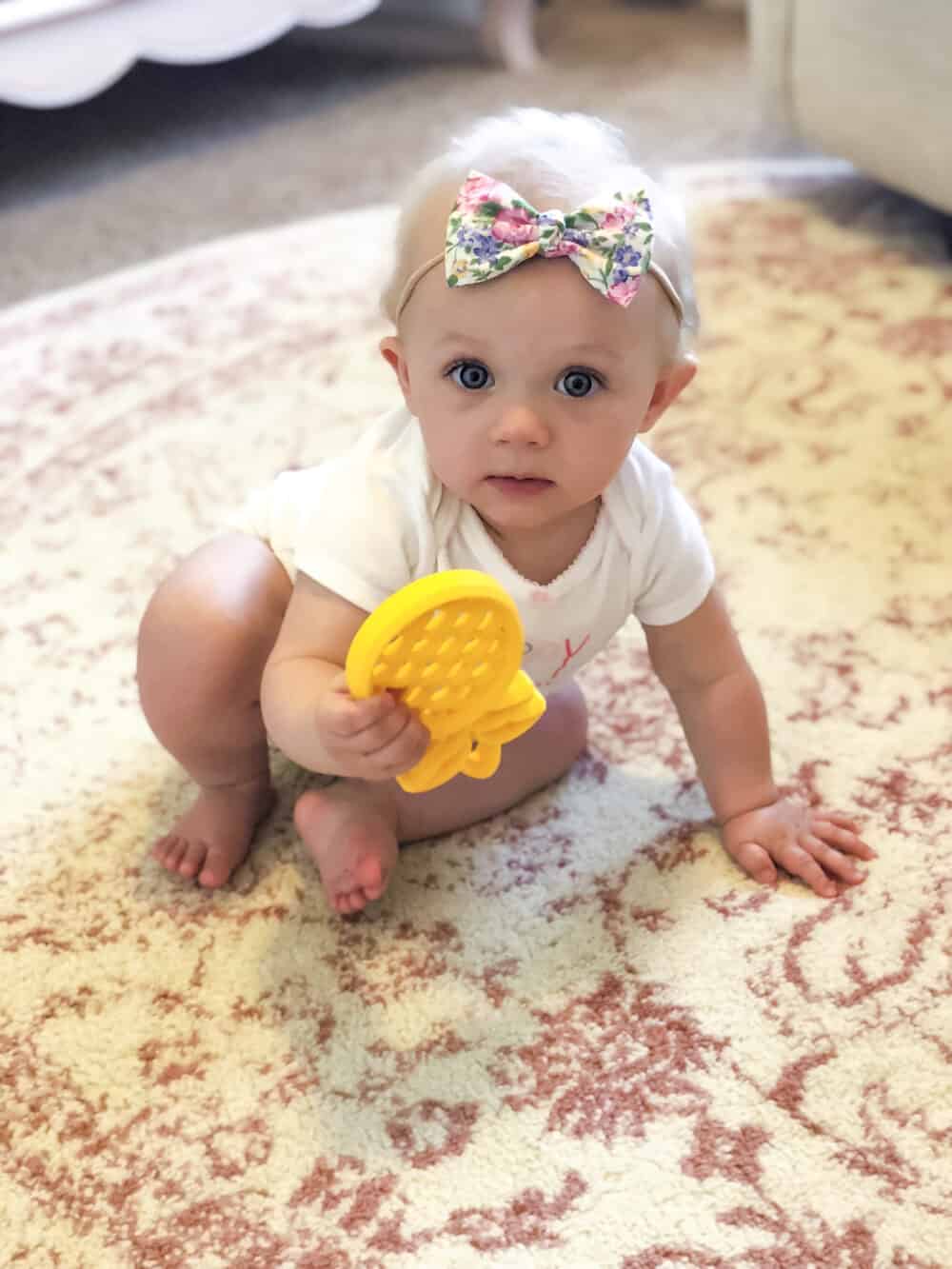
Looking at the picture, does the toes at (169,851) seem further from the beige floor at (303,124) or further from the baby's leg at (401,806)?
the beige floor at (303,124)

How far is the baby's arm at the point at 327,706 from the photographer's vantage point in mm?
596

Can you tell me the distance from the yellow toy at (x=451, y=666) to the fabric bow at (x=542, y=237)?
14 cm

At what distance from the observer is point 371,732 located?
59 centimetres

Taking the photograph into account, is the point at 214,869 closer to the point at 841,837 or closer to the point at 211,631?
the point at 211,631

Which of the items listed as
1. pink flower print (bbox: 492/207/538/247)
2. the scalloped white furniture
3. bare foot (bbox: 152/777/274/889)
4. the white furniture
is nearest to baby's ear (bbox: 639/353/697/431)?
pink flower print (bbox: 492/207/538/247)

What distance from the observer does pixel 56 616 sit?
1.00 metres

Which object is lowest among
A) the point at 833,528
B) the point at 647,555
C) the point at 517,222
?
the point at 833,528

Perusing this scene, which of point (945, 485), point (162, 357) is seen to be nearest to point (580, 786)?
point (945, 485)

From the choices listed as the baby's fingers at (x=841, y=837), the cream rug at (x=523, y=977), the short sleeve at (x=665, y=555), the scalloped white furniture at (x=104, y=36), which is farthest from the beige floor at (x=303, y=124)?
the baby's fingers at (x=841, y=837)

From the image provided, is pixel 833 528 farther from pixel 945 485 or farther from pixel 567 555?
pixel 567 555

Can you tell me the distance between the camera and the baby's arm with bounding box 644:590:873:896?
0.77 meters

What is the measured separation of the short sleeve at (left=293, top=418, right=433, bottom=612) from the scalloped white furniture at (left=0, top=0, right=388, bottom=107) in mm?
1178

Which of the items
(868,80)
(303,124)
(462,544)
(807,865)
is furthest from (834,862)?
(303,124)

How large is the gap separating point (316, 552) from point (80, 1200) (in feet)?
1.10
